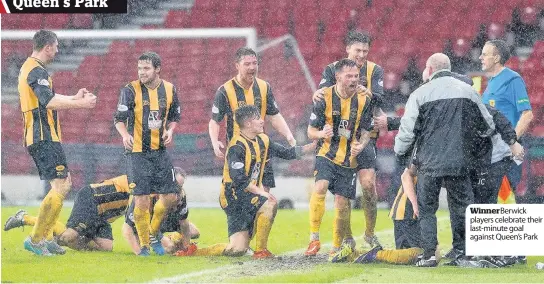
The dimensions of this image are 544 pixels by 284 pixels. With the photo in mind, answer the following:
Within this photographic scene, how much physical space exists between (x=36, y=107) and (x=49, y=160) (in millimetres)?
349

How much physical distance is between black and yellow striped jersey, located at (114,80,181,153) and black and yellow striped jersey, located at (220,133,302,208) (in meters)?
0.46

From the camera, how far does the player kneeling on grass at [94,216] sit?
6.78 metres

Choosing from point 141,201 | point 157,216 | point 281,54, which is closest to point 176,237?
point 157,216

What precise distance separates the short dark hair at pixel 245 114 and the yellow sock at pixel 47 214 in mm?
1179

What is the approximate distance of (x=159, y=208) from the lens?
6.60 metres

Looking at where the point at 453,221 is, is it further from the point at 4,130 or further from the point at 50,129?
the point at 4,130

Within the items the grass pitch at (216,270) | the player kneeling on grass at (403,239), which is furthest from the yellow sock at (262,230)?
the player kneeling on grass at (403,239)

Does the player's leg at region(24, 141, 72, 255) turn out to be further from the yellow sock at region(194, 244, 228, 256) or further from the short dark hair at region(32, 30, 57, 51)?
the yellow sock at region(194, 244, 228, 256)

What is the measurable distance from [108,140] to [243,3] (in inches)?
73.3

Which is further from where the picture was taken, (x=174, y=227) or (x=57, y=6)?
(x=174, y=227)

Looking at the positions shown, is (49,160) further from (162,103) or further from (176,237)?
(176,237)

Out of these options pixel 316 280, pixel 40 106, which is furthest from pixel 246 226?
pixel 40 106

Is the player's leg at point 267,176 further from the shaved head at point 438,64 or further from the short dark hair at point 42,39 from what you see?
the short dark hair at point 42,39

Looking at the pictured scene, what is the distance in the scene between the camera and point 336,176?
6.58m
